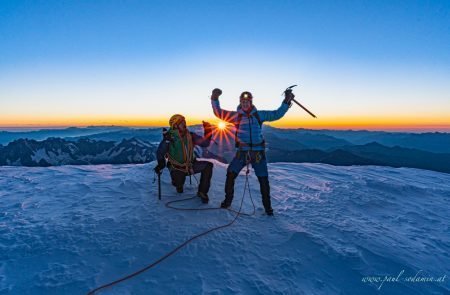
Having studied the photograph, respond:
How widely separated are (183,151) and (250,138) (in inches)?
73.0

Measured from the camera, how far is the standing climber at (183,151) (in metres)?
6.51

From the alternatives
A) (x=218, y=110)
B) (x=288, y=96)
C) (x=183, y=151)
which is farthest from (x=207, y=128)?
(x=288, y=96)

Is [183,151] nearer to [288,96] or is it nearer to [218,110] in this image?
[218,110]

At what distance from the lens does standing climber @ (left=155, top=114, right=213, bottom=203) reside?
6.51 m

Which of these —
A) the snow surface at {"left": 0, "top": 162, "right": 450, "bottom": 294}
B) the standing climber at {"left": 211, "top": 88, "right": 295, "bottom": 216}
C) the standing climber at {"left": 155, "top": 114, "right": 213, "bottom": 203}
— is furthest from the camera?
the standing climber at {"left": 155, "top": 114, "right": 213, "bottom": 203}

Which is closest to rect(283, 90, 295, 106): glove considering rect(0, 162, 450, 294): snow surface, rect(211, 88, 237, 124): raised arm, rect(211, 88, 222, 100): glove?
rect(211, 88, 237, 124): raised arm

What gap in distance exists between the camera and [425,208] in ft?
24.5

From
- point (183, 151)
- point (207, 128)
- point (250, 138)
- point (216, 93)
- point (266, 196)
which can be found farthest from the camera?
point (207, 128)

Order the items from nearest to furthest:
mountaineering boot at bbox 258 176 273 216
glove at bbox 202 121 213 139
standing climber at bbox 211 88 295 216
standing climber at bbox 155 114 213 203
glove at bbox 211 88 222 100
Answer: mountaineering boot at bbox 258 176 273 216 < standing climber at bbox 211 88 295 216 < glove at bbox 211 88 222 100 < standing climber at bbox 155 114 213 203 < glove at bbox 202 121 213 139

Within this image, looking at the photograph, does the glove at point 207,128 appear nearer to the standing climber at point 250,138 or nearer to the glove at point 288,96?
the standing climber at point 250,138

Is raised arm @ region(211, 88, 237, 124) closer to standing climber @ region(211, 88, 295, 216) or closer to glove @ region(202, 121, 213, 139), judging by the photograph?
standing climber @ region(211, 88, 295, 216)

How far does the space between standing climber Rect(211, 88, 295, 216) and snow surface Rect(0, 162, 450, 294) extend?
90 centimetres

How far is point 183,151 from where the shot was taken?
21.5 ft

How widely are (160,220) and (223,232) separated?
1.40m
